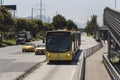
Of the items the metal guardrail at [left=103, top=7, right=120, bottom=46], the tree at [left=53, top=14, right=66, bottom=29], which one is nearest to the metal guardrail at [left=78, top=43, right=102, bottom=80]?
the metal guardrail at [left=103, top=7, right=120, bottom=46]

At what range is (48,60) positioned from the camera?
35.1m

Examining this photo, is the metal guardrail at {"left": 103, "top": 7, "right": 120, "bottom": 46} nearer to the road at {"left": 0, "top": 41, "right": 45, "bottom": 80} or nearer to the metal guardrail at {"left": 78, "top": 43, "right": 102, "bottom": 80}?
the metal guardrail at {"left": 78, "top": 43, "right": 102, "bottom": 80}

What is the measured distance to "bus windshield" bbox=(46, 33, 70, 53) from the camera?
3425 cm

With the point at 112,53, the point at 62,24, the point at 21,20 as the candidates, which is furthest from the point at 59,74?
the point at 62,24

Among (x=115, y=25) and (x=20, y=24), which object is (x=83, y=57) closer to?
(x=115, y=25)

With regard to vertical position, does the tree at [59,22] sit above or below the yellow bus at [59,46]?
above

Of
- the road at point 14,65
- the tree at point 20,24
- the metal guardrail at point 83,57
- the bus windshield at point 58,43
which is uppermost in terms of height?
the tree at point 20,24

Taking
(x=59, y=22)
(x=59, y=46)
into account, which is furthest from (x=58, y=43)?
(x=59, y=22)

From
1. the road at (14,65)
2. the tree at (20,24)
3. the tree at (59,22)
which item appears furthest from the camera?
the tree at (59,22)

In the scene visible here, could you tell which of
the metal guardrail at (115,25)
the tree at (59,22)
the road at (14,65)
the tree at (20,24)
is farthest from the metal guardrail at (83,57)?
the tree at (59,22)

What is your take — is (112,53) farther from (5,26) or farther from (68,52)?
(5,26)

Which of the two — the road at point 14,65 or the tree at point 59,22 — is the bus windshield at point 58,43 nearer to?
the road at point 14,65

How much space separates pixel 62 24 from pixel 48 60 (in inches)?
4753

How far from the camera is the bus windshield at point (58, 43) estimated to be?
3425cm
